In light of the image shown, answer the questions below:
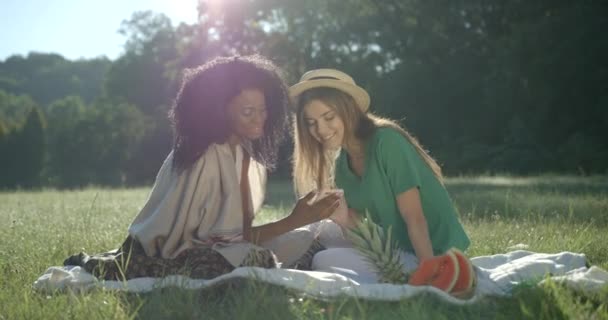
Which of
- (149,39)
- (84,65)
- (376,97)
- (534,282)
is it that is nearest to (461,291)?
(534,282)

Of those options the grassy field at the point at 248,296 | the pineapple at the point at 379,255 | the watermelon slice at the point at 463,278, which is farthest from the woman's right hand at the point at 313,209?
the watermelon slice at the point at 463,278

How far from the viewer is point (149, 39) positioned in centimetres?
5678

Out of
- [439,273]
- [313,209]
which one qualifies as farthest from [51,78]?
[439,273]

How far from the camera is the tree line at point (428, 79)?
2566 centimetres

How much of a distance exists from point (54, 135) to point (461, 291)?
39.4m

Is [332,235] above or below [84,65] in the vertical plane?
below

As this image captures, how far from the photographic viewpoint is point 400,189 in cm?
489

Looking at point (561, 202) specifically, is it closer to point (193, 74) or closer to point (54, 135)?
point (193, 74)

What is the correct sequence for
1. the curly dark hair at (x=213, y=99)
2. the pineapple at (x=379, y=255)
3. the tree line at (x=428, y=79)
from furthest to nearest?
the tree line at (x=428, y=79) < the curly dark hair at (x=213, y=99) < the pineapple at (x=379, y=255)

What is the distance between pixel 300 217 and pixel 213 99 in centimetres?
103

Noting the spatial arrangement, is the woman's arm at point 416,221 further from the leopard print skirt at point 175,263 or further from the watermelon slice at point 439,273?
the leopard print skirt at point 175,263

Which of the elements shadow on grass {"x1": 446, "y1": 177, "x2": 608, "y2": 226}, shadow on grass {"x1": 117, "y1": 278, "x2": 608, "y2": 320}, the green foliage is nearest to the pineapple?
shadow on grass {"x1": 117, "y1": 278, "x2": 608, "y2": 320}

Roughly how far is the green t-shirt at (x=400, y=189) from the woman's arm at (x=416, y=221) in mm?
59

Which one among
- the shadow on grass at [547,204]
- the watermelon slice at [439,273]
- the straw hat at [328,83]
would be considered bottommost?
the shadow on grass at [547,204]
